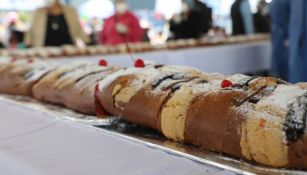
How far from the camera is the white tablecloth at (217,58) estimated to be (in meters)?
3.03

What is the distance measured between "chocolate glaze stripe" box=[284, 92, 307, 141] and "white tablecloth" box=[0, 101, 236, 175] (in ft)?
0.42

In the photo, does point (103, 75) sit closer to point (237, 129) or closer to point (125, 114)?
point (125, 114)

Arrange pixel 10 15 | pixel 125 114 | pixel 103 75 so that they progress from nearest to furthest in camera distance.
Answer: pixel 125 114 < pixel 103 75 < pixel 10 15

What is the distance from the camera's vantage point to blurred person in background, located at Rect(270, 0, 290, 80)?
3.40 meters

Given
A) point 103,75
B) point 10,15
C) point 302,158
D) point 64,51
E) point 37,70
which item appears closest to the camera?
point 302,158

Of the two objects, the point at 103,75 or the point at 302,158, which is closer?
the point at 302,158

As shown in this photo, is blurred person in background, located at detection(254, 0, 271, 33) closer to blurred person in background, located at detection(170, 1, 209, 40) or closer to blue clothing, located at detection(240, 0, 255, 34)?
blue clothing, located at detection(240, 0, 255, 34)

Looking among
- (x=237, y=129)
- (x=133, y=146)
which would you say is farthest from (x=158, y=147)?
(x=237, y=129)

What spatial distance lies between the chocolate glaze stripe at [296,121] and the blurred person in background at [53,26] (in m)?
2.99

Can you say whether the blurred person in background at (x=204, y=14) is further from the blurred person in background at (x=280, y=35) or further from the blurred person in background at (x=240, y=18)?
the blurred person in background at (x=280, y=35)

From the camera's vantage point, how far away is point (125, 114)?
1072 mm

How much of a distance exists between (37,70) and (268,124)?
960 mm

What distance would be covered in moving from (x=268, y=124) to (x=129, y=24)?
3.15 metres

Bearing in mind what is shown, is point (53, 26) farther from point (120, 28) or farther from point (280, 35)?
point (280, 35)
